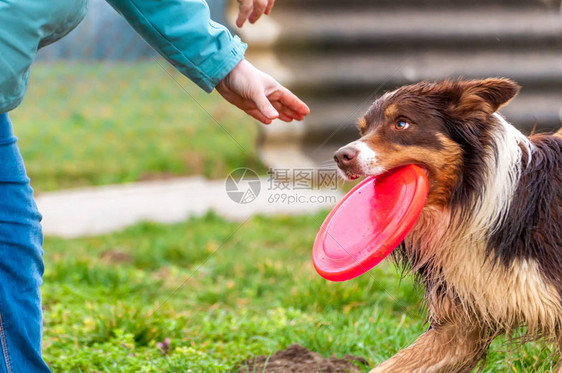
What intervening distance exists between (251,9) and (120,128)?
7976mm

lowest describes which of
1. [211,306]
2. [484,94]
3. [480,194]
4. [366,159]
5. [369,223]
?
[211,306]

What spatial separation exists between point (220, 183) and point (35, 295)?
17.8 ft

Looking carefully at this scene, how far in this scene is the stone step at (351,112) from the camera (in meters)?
6.49

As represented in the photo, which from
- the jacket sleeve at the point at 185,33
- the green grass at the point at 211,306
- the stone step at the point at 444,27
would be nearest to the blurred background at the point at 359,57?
the stone step at the point at 444,27

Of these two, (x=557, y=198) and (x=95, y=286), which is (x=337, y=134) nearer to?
(x=95, y=286)

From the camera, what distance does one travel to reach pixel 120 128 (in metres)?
9.86

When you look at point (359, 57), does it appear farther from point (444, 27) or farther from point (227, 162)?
point (227, 162)

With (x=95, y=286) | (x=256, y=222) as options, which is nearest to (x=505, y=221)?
(x=95, y=286)

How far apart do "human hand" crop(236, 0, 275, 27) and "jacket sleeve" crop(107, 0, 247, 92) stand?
17 centimetres

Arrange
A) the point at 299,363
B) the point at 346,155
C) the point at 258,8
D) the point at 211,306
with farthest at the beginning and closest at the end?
the point at 211,306 < the point at 299,363 < the point at 346,155 < the point at 258,8

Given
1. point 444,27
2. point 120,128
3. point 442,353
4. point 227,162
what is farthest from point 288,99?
point 120,128

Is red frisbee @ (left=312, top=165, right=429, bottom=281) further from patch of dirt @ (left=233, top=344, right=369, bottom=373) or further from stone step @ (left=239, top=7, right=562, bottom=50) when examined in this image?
stone step @ (left=239, top=7, right=562, bottom=50)

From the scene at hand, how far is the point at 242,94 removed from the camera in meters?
2.13

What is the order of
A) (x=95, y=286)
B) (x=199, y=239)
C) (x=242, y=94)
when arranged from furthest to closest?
(x=199, y=239) → (x=95, y=286) → (x=242, y=94)
